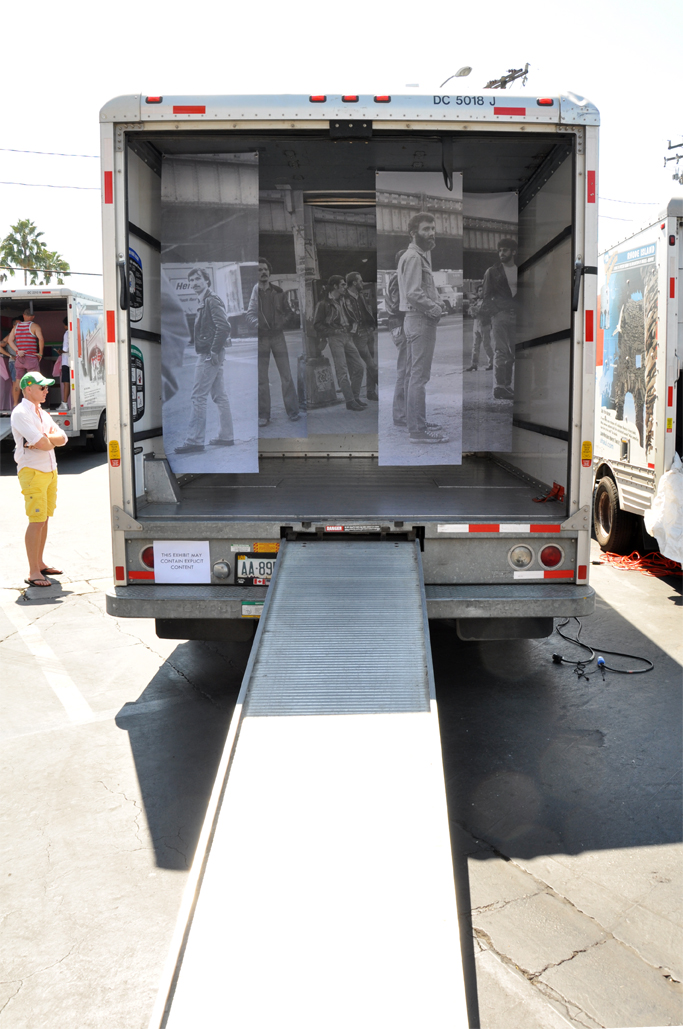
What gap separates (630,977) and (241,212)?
185 inches

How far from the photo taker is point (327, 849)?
2.61 meters

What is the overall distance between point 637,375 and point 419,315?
2707 mm

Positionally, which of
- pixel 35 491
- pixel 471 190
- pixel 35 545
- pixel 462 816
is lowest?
pixel 462 816

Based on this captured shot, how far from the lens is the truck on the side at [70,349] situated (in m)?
15.1

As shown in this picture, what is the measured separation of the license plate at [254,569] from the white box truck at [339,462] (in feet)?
0.04

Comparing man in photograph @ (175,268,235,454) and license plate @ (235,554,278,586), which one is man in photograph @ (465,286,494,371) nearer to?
man in photograph @ (175,268,235,454)

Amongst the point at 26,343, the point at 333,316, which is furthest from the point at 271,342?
the point at 26,343

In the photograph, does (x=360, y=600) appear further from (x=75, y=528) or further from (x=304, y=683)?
(x=75, y=528)

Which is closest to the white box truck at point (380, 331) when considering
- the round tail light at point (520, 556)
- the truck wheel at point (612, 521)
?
the round tail light at point (520, 556)

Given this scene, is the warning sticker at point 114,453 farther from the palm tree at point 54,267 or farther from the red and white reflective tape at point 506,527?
the palm tree at point 54,267

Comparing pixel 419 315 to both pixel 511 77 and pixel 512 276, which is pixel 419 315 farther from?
pixel 511 77

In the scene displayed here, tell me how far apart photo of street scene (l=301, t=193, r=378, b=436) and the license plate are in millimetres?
2945

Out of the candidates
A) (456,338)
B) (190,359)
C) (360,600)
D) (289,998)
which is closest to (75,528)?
(190,359)

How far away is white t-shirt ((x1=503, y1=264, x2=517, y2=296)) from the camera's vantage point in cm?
636
